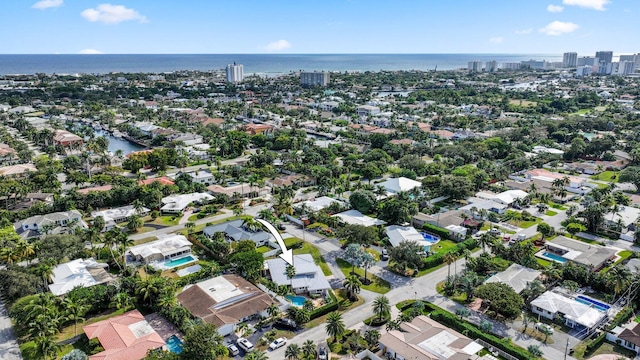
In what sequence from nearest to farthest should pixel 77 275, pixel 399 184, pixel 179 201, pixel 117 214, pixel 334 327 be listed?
pixel 334 327 → pixel 77 275 → pixel 117 214 → pixel 179 201 → pixel 399 184

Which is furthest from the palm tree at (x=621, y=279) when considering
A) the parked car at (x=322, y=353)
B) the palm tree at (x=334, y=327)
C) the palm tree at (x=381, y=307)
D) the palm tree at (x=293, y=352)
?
the palm tree at (x=293, y=352)

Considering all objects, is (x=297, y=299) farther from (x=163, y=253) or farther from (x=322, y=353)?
(x=163, y=253)

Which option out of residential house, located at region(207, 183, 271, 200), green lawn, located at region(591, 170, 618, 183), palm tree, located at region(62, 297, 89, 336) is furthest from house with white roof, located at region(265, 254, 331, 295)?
green lawn, located at region(591, 170, 618, 183)

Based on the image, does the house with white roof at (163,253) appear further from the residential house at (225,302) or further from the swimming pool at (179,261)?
the residential house at (225,302)

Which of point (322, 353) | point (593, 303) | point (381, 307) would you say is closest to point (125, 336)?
point (322, 353)

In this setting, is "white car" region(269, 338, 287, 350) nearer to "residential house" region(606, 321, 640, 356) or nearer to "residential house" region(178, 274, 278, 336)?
"residential house" region(178, 274, 278, 336)

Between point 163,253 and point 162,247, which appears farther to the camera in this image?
point 162,247

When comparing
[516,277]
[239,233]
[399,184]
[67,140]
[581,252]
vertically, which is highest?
[67,140]
